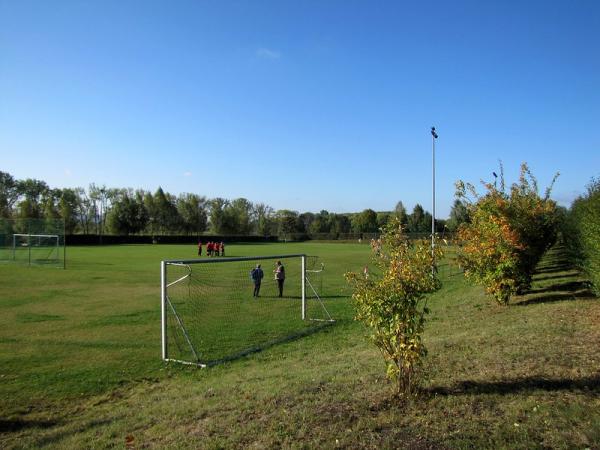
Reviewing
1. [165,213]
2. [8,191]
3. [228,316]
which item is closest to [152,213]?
[165,213]

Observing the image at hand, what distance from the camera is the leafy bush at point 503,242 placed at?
519 inches

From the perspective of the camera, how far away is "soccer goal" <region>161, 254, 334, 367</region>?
34.3 ft

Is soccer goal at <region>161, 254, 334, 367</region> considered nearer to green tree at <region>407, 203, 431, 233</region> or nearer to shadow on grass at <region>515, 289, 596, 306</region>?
shadow on grass at <region>515, 289, 596, 306</region>

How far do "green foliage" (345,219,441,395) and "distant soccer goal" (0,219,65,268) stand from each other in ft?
109

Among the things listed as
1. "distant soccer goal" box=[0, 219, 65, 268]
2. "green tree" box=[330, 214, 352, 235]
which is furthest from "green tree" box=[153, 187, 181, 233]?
"distant soccer goal" box=[0, 219, 65, 268]

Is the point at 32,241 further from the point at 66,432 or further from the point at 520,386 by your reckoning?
the point at 520,386

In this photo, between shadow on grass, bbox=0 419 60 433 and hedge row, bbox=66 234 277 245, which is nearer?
shadow on grass, bbox=0 419 60 433

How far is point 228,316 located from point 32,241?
28.2 metres

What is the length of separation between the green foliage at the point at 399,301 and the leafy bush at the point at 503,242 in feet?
27.7

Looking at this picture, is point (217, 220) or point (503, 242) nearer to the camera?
point (503, 242)

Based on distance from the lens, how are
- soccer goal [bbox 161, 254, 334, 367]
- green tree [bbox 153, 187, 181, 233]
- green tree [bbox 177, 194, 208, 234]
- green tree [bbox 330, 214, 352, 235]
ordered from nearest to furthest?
1. soccer goal [bbox 161, 254, 334, 367]
2. green tree [bbox 153, 187, 181, 233]
3. green tree [bbox 177, 194, 208, 234]
4. green tree [bbox 330, 214, 352, 235]

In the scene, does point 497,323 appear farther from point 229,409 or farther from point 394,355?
point 229,409

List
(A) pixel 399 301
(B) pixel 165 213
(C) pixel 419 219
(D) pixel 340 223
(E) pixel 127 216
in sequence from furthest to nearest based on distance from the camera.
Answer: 1. (D) pixel 340 223
2. (C) pixel 419 219
3. (B) pixel 165 213
4. (E) pixel 127 216
5. (A) pixel 399 301

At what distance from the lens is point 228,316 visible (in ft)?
48.5
